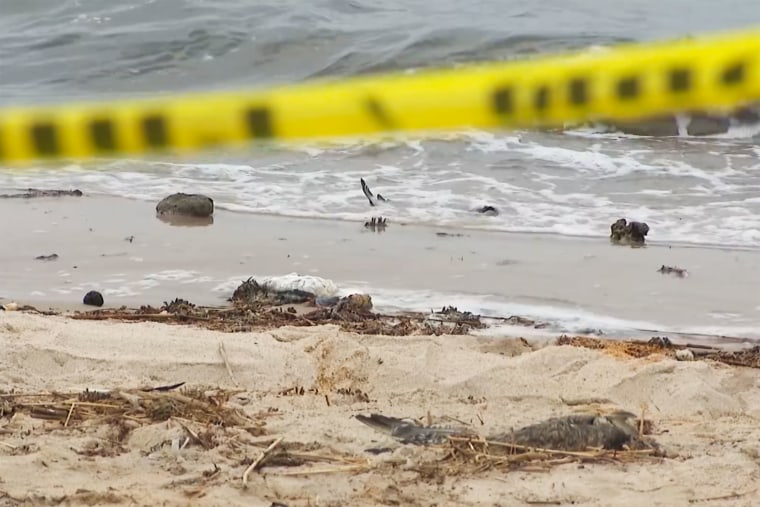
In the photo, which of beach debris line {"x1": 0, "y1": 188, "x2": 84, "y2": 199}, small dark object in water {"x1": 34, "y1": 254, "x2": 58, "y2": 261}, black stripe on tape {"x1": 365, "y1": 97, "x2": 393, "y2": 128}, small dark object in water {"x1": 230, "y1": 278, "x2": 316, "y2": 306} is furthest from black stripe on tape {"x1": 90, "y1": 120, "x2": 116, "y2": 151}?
beach debris line {"x1": 0, "y1": 188, "x2": 84, "y2": 199}

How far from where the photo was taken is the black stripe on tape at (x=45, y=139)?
180 cm

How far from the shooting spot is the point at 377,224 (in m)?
7.58

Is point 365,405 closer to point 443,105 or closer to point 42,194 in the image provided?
point 443,105

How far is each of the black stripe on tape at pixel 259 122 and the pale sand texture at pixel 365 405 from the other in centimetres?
139

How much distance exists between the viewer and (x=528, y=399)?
394cm

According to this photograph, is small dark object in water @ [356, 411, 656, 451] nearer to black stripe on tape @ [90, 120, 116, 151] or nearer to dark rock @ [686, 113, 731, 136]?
black stripe on tape @ [90, 120, 116, 151]

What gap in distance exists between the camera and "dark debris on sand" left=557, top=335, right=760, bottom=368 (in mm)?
4668

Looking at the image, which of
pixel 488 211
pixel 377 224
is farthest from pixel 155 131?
pixel 488 211

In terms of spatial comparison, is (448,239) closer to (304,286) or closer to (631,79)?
(304,286)

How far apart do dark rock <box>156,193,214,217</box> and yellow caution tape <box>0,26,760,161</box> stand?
19.3ft

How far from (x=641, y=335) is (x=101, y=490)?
2.91 metres

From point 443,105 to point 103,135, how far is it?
0.52 meters

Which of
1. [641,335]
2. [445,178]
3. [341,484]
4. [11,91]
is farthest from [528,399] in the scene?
[11,91]

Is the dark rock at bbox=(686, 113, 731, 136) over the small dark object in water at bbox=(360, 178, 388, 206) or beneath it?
over
